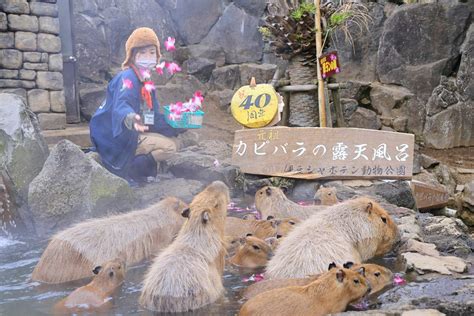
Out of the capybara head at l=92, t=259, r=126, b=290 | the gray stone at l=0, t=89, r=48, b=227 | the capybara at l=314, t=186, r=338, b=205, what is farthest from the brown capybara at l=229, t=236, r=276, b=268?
the gray stone at l=0, t=89, r=48, b=227

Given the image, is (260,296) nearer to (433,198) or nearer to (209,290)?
(209,290)

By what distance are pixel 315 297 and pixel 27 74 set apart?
883 cm

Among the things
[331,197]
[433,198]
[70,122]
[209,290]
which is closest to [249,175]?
[331,197]

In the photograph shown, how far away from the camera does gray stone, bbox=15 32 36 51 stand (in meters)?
10.9

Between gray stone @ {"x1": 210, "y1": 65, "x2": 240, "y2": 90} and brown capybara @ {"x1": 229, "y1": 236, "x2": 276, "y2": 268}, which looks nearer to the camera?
brown capybara @ {"x1": 229, "y1": 236, "x2": 276, "y2": 268}

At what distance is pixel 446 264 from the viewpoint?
184 inches

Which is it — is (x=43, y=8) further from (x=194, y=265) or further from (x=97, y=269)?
(x=194, y=265)

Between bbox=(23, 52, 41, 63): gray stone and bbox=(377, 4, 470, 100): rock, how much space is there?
8.92 metres

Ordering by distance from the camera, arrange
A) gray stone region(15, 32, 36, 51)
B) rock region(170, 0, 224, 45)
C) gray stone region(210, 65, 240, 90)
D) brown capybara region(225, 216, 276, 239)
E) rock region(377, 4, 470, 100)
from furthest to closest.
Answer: rock region(170, 0, 224, 45) → gray stone region(210, 65, 240, 90) → rock region(377, 4, 470, 100) → gray stone region(15, 32, 36, 51) → brown capybara region(225, 216, 276, 239)

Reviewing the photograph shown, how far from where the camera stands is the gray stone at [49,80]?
1120cm

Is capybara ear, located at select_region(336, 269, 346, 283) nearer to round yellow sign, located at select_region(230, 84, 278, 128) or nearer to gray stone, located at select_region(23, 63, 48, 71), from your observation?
round yellow sign, located at select_region(230, 84, 278, 128)

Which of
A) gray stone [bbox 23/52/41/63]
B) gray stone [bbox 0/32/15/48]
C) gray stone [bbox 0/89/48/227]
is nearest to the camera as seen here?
gray stone [bbox 0/89/48/227]

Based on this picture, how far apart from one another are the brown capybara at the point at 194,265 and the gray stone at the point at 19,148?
2905 millimetres

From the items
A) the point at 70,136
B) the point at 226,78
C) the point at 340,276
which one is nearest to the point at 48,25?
the point at 70,136
